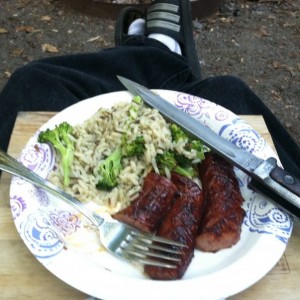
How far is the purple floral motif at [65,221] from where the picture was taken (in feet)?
5.01

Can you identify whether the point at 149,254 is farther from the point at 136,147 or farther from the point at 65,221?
the point at 136,147

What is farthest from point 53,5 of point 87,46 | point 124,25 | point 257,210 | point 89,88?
point 257,210

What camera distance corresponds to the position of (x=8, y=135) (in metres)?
2.07

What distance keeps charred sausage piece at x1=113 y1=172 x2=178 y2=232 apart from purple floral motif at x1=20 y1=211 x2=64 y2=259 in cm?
24

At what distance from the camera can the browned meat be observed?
1466 millimetres

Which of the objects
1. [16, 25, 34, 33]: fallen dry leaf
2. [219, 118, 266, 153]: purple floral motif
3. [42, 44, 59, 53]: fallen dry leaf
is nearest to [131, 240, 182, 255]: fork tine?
[219, 118, 266, 153]: purple floral motif

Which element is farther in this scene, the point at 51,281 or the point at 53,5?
the point at 53,5

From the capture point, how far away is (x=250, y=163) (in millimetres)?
1568

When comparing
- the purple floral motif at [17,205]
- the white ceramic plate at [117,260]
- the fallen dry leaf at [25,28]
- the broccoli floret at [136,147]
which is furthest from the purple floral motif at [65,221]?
the fallen dry leaf at [25,28]

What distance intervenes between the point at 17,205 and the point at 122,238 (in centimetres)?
35

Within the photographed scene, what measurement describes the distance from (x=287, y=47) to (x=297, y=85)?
0.62m

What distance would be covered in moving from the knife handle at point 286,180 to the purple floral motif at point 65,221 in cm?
66

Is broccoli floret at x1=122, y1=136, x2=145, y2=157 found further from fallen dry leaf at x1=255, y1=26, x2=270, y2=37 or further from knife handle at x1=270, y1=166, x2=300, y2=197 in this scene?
fallen dry leaf at x1=255, y1=26, x2=270, y2=37

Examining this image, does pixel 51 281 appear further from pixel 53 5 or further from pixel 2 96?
pixel 53 5
